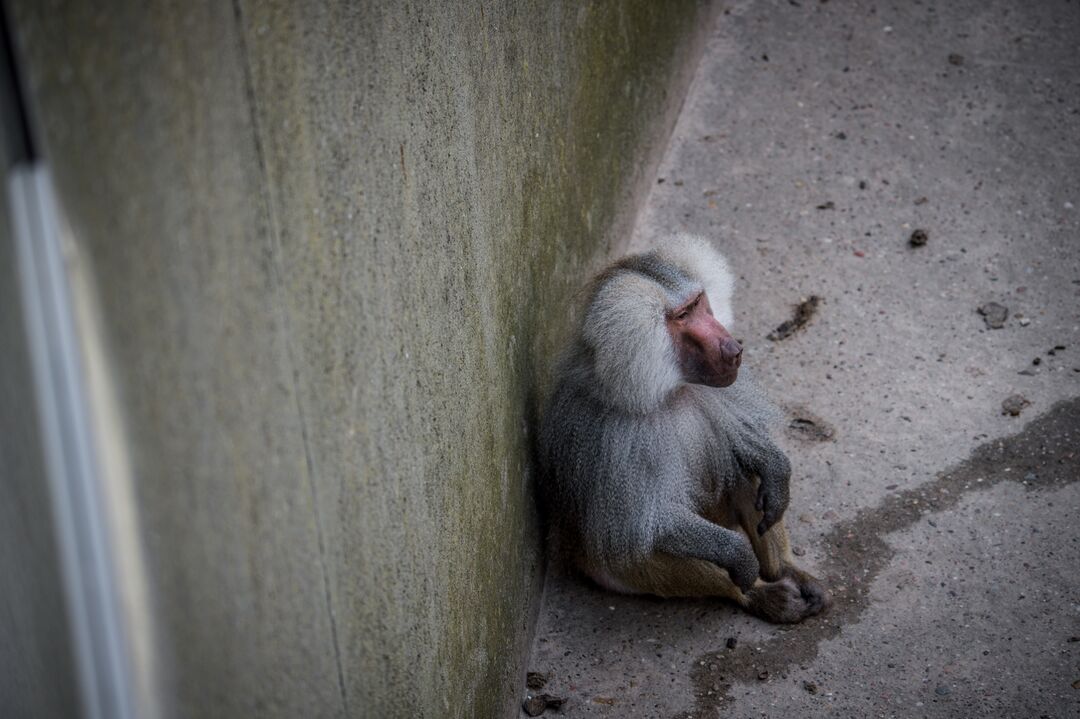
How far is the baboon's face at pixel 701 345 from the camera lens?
114 inches

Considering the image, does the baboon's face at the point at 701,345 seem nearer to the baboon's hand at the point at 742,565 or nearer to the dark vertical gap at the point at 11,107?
the baboon's hand at the point at 742,565

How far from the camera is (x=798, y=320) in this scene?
4.28 meters

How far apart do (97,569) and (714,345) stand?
6.69ft

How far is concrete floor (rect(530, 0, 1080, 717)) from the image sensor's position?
316 cm

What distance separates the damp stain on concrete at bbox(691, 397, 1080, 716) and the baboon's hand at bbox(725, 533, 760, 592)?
10.1 inches

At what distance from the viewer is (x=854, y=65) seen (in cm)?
541

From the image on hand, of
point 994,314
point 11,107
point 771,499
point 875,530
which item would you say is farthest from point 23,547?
point 994,314

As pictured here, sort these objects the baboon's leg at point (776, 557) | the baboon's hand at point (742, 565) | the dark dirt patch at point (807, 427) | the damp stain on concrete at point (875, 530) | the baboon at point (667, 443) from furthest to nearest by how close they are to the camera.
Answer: the dark dirt patch at point (807, 427) < the baboon's leg at point (776, 557) < the damp stain on concrete at point (875, 530) < the baboon's hand at point (742, 565) < the baboon at point (667, 443)

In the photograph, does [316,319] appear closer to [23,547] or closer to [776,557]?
[23,547]

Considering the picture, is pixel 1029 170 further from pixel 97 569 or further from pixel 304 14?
pixel 97 569

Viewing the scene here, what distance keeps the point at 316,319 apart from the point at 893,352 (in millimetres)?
3016

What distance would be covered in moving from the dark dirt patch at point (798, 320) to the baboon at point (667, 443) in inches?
38.4

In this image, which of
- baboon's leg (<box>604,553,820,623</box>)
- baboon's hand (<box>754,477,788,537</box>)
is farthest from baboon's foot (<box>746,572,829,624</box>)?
baboon's hand (<box>754,477,788,537</box>)

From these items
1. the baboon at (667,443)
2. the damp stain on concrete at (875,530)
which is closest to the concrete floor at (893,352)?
the damp stain on concrete at (875,530)
